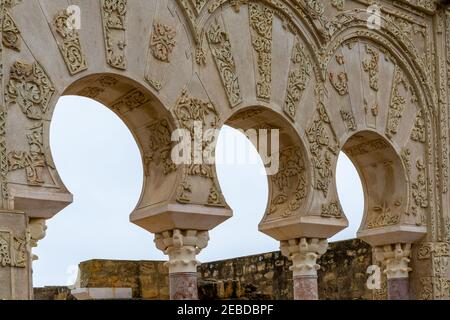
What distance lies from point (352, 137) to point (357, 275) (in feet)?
10.4

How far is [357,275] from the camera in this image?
503 inches

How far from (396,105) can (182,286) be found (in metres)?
3.87

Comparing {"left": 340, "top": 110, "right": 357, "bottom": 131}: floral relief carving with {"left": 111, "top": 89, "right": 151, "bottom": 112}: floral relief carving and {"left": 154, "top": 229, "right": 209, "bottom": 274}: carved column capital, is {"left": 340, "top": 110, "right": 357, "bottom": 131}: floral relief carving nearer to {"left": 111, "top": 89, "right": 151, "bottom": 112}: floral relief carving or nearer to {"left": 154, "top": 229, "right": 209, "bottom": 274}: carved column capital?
{"left": 154, "top": 229, "right": 209, "bottom": 274}: carved column capital

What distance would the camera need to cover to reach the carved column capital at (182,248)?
811cm

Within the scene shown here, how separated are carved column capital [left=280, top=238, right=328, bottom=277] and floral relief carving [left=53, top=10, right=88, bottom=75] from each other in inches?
127

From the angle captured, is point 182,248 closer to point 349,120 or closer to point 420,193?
point 349,120

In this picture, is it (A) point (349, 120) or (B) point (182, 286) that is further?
(A) point (349, 120)

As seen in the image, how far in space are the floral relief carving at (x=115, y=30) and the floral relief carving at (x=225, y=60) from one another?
1.06 m

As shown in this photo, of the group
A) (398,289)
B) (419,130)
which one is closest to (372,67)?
(419,130)

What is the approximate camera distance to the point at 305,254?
9.35 m

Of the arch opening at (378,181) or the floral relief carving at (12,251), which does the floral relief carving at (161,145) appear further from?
the arch opening at (378,181)

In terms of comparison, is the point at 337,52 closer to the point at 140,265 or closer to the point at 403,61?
the point at 403,61
